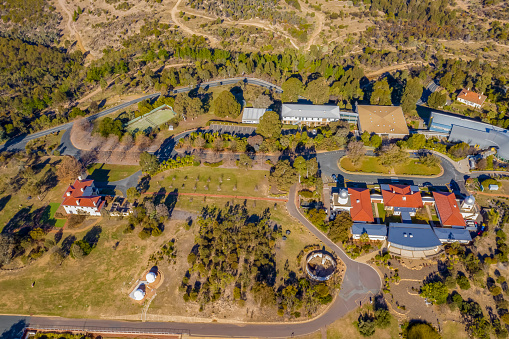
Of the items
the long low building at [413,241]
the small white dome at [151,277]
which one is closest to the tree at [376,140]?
the long low building at [413,241]

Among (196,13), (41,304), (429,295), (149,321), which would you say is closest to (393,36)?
(196,13)

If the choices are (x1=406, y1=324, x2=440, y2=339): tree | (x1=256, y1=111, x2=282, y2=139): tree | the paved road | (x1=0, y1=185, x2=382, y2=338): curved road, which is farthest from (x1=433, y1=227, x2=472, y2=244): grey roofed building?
(x1=256, y1=111, x2=282, y2=139): tree

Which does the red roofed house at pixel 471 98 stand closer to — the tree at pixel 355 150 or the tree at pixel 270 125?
the tree at pixel 355 150

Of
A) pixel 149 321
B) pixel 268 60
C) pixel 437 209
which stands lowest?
pixel 149 321

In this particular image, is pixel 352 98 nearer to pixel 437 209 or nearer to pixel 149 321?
pixel 437 209

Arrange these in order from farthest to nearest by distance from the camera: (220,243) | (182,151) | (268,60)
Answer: (268,60)
(182,151)
(220,243)
